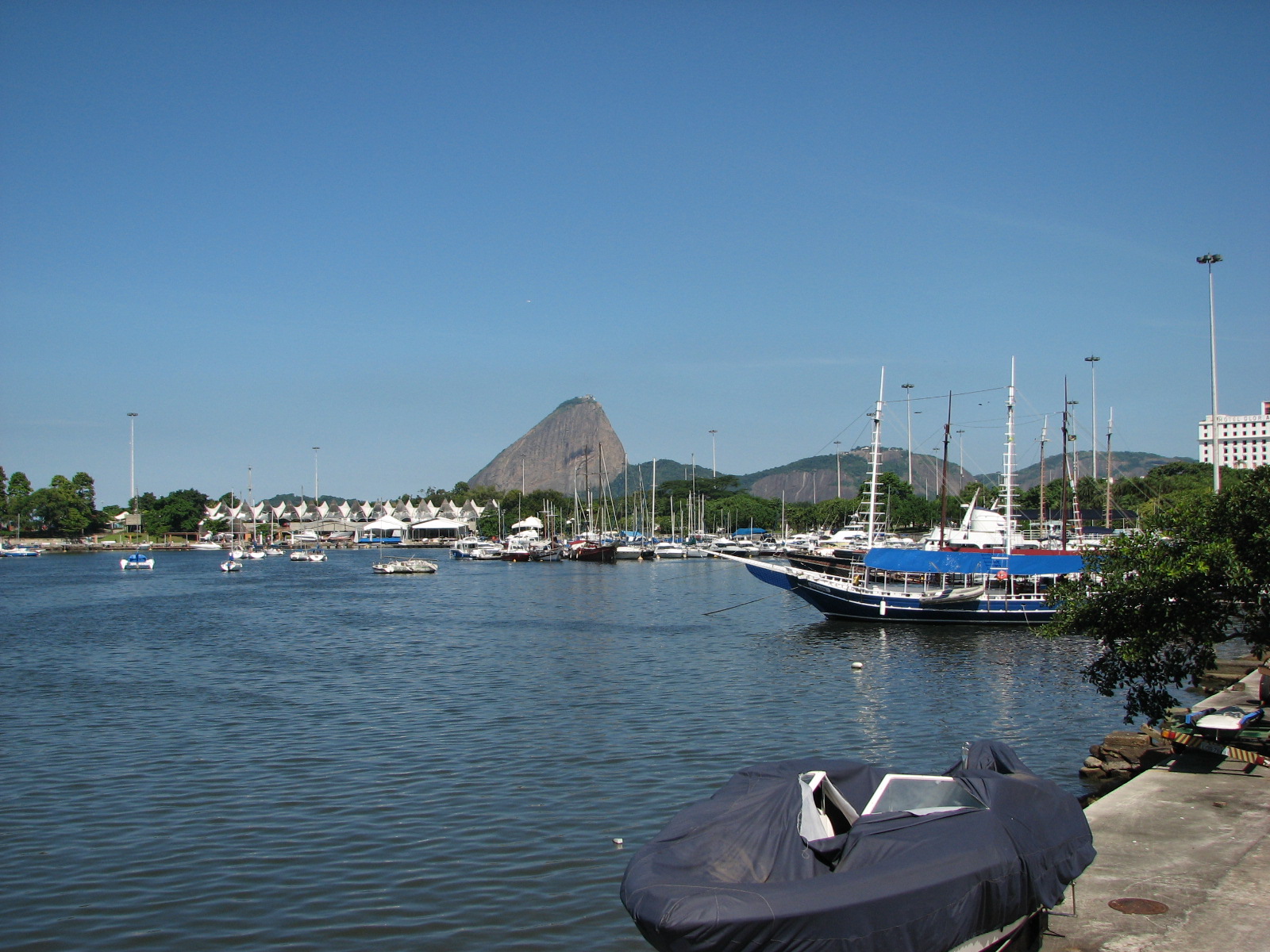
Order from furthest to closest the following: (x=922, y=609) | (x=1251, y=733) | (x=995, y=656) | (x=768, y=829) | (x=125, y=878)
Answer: (x=922, y=609) → (x=995, y=656) → (x=1251, y=733) → (x=125, y=878) → (x=768, y=829)

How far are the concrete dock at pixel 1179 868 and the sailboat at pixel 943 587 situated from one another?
35023 millimetres

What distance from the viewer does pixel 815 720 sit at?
89.7ft

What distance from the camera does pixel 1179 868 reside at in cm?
1211

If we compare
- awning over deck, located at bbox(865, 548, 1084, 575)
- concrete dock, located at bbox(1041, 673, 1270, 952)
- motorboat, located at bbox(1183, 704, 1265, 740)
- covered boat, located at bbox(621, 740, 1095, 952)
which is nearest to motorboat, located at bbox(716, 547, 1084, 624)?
awning over deck, located at bbox(865, 548, 1084, 575)

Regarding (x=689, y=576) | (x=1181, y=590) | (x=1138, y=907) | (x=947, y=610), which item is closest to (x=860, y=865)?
(x=1138, y=907)

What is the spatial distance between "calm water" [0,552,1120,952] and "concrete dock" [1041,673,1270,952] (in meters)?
5.21

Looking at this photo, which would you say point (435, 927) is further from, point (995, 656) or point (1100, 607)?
point (995, 656)

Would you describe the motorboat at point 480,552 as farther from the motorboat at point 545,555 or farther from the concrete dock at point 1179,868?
the concrete dock at point 1179,868

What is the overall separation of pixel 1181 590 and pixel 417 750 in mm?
17195

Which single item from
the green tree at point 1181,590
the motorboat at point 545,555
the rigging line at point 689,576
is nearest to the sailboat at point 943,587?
the green tree at point 1181,590

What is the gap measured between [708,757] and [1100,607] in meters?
9.11

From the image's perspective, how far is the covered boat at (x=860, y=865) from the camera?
8992 mm

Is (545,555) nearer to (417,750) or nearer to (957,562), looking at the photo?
(957,562)

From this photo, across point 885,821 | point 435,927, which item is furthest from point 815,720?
point 885,821
